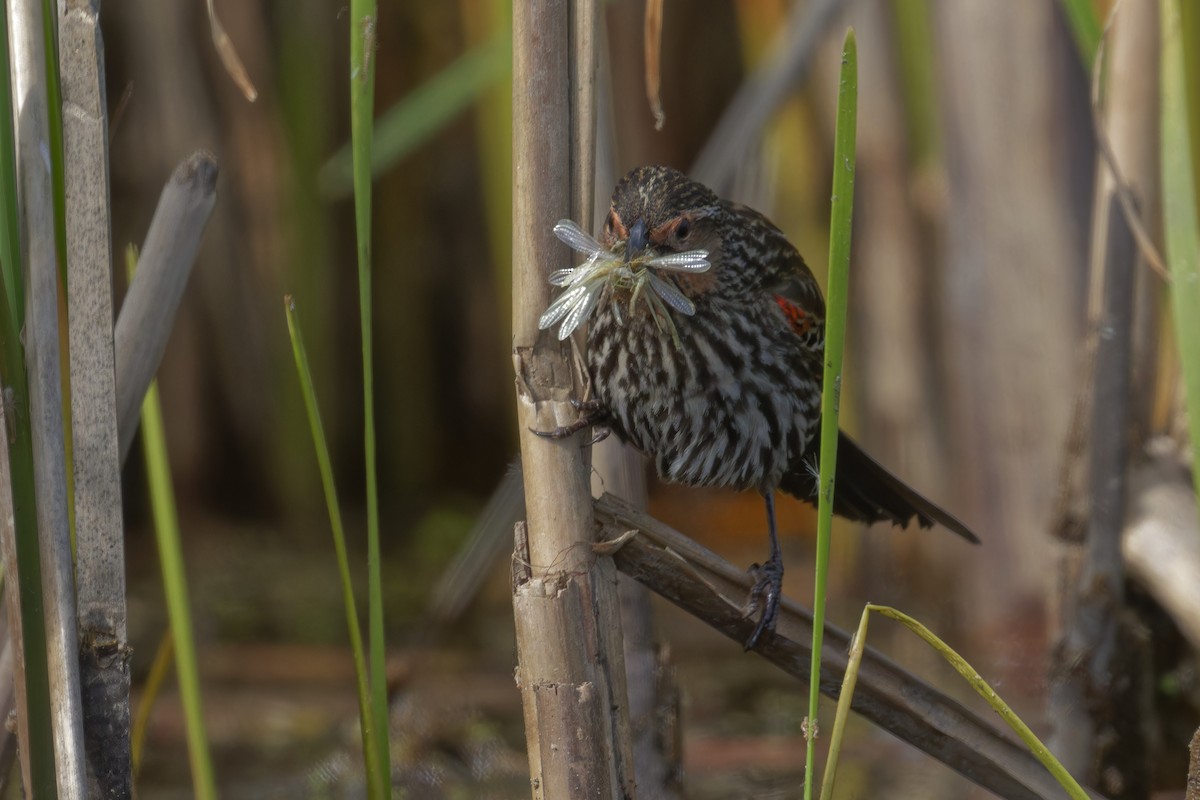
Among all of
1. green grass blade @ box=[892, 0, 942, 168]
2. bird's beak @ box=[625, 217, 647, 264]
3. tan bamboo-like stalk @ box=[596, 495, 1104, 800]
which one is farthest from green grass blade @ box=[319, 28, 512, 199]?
tan bamboo-like stalk @ box=[596, 495, 1104, 800]

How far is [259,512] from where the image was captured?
4.18m

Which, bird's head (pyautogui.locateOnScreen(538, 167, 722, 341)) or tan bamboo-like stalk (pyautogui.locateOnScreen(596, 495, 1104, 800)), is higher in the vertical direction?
bird's head (pyautogui.locateOnScreen(538, 167, 722, 341))

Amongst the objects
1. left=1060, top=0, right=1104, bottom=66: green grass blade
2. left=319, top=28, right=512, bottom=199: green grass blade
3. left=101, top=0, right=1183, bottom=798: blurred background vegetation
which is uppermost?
left=1060, top=0, right=1104, bottom=66: green grass blade

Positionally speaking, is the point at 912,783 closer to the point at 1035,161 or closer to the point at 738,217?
the point at 738,217

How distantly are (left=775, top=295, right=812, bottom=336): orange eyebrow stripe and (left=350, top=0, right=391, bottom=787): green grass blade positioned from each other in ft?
2.84

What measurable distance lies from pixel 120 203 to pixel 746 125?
189 centimetres

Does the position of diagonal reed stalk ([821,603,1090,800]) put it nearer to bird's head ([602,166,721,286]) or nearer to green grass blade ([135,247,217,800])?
bird's head ([602,166,721,286])

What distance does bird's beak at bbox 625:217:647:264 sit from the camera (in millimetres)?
1761

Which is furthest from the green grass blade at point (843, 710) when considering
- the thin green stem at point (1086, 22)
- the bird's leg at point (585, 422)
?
the thin green stem at point (1086, 22)

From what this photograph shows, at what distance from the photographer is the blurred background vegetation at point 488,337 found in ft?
10.2

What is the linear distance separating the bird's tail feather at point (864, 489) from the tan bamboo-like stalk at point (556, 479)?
2.65 feet

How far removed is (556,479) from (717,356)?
63cm

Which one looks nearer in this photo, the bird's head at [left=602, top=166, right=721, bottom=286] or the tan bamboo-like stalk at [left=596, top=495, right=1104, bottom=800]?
the tan bamboo-like stalk at [left=596, top=495, right=1104, bottom=800]

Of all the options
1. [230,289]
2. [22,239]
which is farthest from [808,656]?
[230,289]
